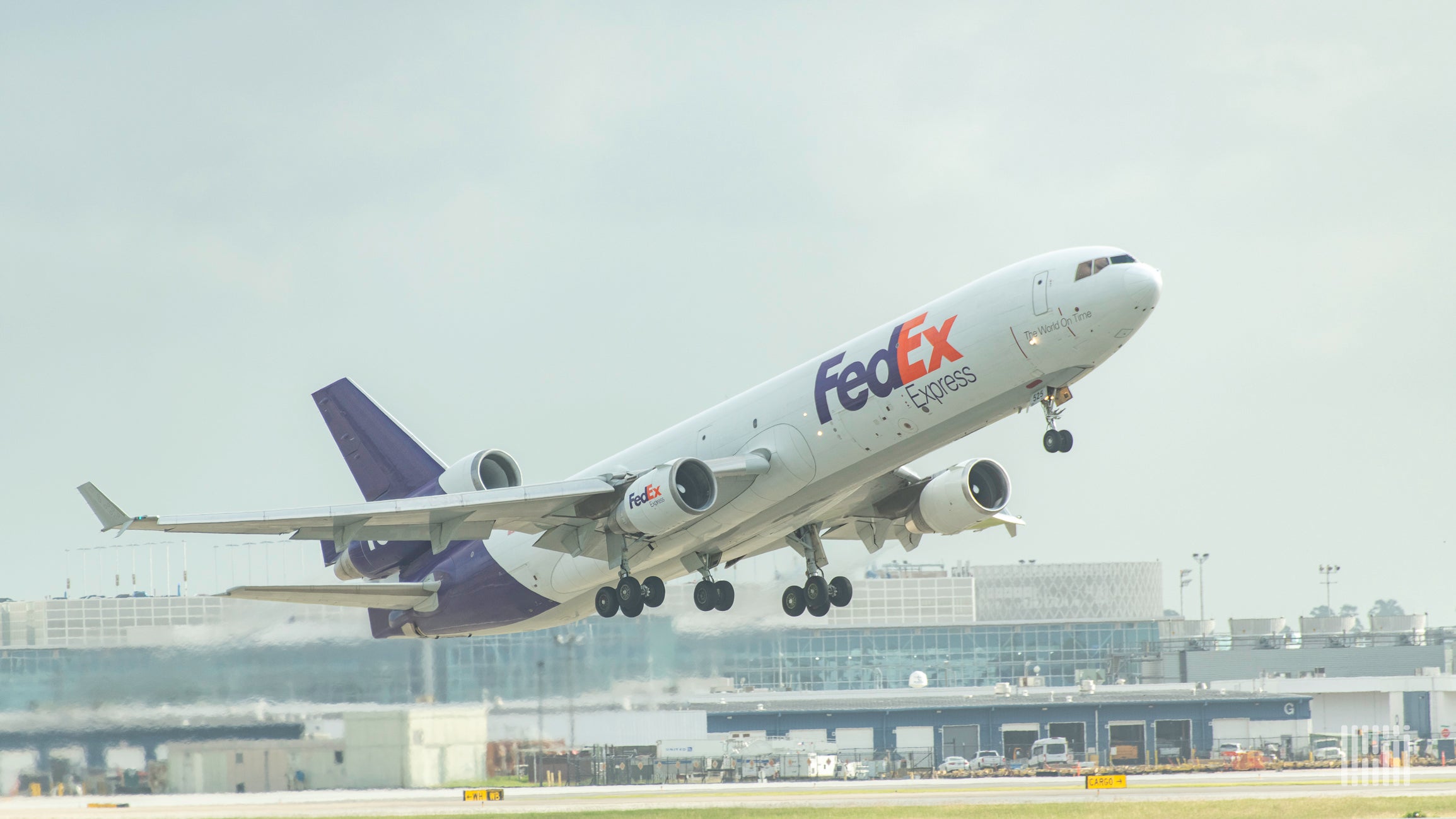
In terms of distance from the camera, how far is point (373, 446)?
125ft

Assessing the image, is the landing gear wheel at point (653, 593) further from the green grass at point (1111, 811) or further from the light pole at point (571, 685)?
the light pole at point (571, 685)

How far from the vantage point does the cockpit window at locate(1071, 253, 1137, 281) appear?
84.9 ft

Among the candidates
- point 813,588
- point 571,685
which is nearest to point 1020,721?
point 571,685

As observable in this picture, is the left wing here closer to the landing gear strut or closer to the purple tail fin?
the landing gear strut

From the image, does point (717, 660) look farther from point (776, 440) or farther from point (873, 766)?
point (776, 440)

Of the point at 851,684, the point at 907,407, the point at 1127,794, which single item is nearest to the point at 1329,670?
the point at 851,684

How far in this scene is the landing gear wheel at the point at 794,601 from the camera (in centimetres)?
3522

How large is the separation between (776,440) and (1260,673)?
6424cm

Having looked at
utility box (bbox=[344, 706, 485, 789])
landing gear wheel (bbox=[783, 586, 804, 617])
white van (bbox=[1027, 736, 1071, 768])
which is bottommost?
white van (bbox=[1027, 736, 1071, 768])

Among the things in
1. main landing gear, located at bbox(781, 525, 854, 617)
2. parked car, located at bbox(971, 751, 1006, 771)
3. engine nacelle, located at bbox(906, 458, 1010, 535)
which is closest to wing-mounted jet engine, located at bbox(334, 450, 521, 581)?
main landing gear, located at bbox(781, 525, 854, 617)

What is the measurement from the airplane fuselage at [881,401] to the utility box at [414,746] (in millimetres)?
13235

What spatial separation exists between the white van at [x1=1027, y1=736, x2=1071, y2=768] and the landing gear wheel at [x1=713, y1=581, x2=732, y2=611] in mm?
29072

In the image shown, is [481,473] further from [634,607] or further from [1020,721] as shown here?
[1020,721]

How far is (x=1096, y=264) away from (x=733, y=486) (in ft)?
27.2
